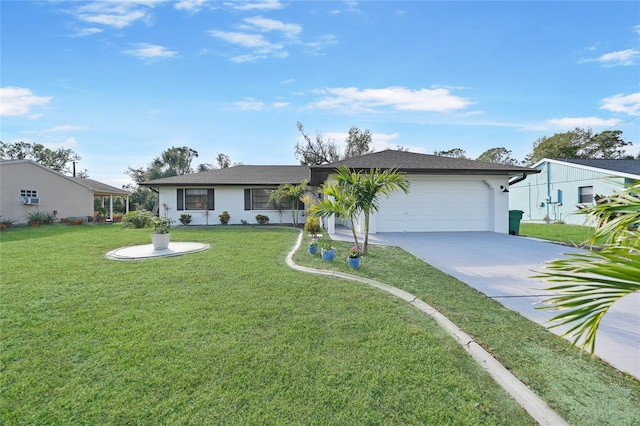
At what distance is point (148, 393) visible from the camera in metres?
2.32

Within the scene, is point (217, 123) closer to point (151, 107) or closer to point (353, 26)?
point (151, 107)

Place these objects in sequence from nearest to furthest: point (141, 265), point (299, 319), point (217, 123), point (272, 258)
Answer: point (299, 319) → point (141, 265) → point (272, 258) → point (217, 123)

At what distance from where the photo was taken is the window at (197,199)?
1608 cm

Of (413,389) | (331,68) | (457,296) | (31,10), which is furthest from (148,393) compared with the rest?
(331,68)

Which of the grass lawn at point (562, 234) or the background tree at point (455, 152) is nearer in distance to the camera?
the grass lawn at point (562, 234)

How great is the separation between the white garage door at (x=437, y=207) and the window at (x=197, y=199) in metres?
9.75

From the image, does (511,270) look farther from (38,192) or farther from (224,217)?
(38,192)

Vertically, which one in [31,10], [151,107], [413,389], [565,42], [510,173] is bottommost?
[413,389]

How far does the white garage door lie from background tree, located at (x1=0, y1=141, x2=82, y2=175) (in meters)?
43.5

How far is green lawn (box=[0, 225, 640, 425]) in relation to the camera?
2.13 meters

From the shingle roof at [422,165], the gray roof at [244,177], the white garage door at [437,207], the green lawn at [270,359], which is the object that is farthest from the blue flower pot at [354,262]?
the gray roof at [244,177]

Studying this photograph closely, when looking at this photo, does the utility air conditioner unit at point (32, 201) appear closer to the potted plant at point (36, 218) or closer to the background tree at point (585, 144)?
the potted plant at point (36, 218)

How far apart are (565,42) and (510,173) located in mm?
5317

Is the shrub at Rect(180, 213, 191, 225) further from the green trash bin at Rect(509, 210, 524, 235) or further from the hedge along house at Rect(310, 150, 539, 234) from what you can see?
the green trash bin at Rect(509, 210, 524, 235)
